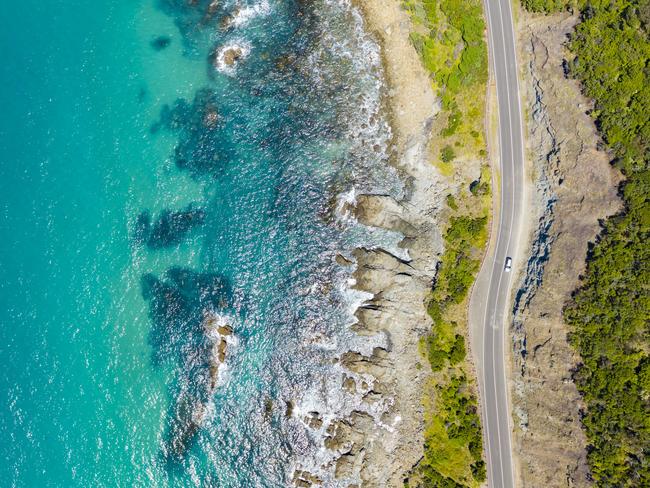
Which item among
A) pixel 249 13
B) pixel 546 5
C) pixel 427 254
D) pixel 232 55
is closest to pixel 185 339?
pixel 427 254

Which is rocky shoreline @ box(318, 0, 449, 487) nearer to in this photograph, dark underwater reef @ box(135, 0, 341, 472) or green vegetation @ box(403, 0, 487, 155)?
green vegetation @ box(403, 0, 487, 155)

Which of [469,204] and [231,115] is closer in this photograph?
[469,204]

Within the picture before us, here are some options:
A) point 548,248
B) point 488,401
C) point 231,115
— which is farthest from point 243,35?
point 488,401

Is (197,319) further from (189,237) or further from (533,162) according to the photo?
(533,162)

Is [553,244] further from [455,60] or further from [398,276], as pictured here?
[455,60]

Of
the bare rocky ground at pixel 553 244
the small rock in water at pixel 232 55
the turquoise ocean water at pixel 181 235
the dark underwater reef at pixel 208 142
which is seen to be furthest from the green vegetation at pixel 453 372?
the small rock in water at pixel 232 55

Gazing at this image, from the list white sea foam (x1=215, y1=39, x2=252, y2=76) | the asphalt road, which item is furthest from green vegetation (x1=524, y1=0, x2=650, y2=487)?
white sea foam (x1=215, y1=39, x2=252, y2=76)
